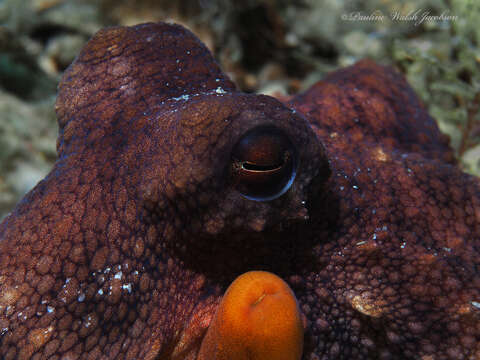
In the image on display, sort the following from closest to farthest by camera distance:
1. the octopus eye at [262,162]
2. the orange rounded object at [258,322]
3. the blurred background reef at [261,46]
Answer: the orange rounded object at [258,322], the octopus eye at [262,162], the blurred background reef at [261,46]

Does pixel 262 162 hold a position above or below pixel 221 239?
above

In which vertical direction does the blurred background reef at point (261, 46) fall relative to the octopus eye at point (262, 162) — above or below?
below

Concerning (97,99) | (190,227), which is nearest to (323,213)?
(190,227)

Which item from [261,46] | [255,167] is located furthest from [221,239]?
[261,46]

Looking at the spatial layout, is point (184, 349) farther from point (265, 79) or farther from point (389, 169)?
point (265, 79)

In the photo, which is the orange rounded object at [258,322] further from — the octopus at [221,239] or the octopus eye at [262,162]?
the octopus eye at [262,162]

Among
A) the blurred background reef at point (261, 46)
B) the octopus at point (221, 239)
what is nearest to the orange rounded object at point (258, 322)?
the octopus at point (221, 239)

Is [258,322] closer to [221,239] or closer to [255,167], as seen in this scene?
[221,239]

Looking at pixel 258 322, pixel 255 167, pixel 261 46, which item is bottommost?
pixel 261 46
